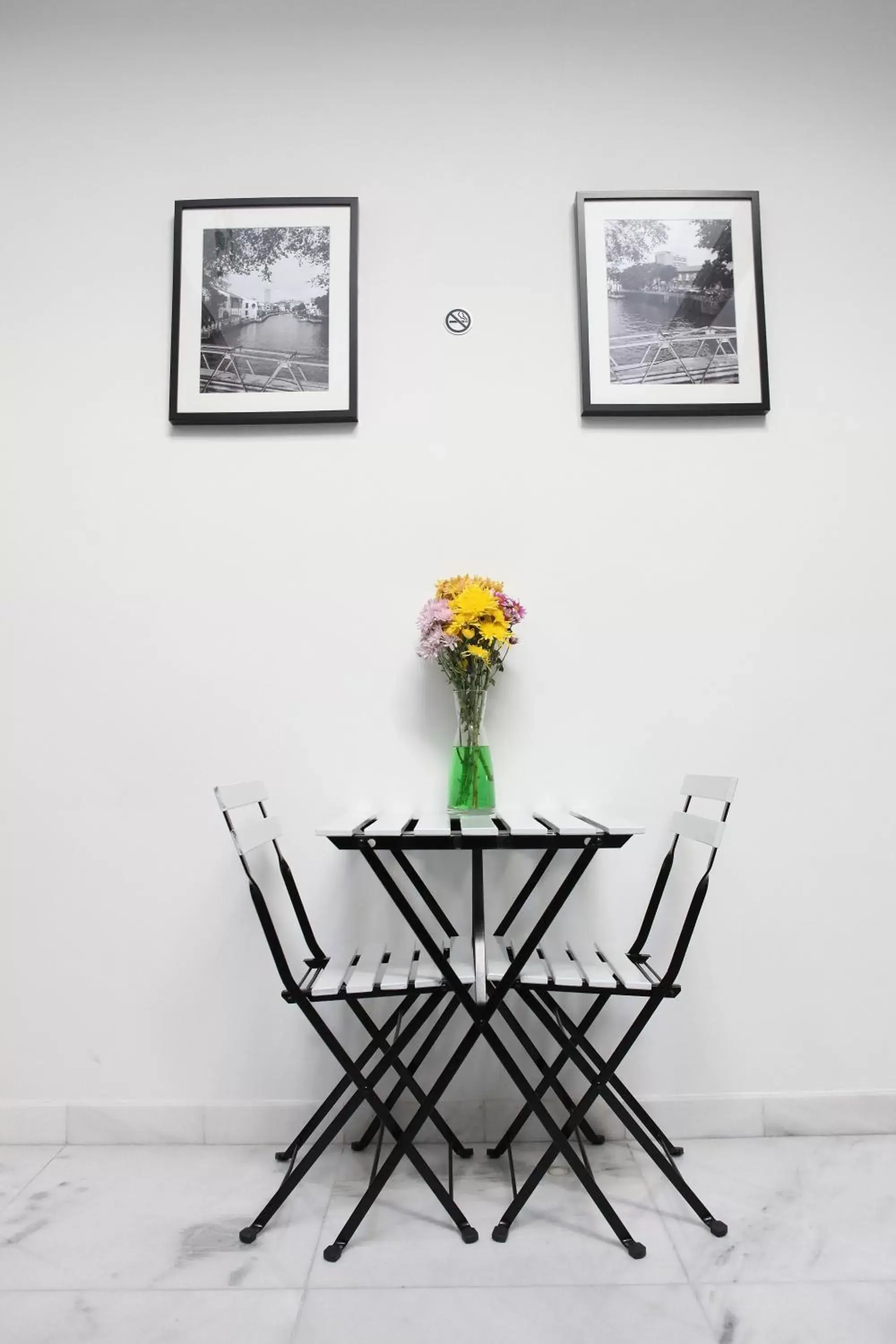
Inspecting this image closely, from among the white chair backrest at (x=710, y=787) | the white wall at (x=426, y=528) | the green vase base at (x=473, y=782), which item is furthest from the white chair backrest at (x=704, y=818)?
the green vase base at (x=473, y=782)

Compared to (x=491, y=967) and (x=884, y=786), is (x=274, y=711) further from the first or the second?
(x=884, y=786)

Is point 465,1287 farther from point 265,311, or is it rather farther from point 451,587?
point 265,311

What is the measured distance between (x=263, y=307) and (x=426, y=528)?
80 cm

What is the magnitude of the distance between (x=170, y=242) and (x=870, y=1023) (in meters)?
2.97

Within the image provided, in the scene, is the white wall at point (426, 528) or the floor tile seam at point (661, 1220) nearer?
the floor tile seam at point (661, 1220)

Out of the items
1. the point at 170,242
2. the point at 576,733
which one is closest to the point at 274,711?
the point at 576,733

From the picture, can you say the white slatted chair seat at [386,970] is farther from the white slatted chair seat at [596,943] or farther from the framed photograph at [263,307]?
the framed photograph at [263,307]

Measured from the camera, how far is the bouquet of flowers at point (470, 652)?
1964 millimetres

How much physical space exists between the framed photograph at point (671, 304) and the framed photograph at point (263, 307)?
2.28 feet

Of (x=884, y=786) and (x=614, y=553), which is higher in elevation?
(x=614, y=553)

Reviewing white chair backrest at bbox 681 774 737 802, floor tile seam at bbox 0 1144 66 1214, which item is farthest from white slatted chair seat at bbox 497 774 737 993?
floor tile seam at bbox 0 1144 66 1214

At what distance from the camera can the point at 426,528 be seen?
7.37ft

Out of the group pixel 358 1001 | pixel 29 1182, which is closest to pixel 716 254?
pixel 358 1001

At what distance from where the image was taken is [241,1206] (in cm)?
177
